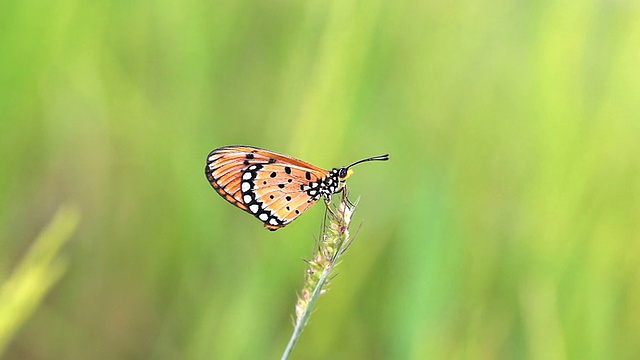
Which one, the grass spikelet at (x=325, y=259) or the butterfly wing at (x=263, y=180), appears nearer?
the grass spikelet at (x=325, y=259)

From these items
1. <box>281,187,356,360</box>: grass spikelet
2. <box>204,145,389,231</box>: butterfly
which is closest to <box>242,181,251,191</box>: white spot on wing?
<box>204,145,389,231</box>: butterfly

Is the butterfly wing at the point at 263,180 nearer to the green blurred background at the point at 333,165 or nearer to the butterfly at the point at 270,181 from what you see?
the butterfly at the point at 270,181

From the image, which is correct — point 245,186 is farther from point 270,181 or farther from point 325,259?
point 325,259
